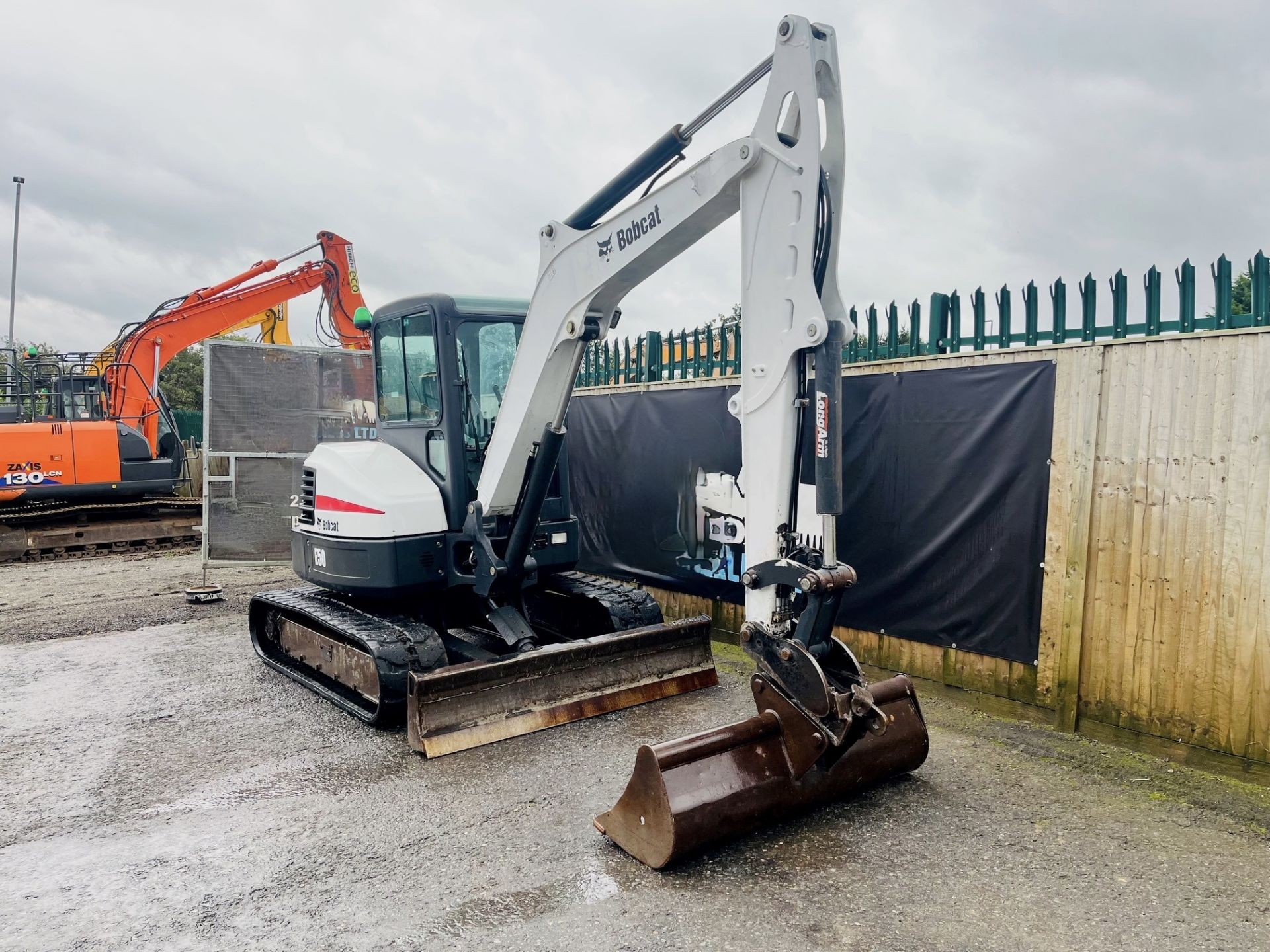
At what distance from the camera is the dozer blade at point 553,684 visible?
14.3 ft

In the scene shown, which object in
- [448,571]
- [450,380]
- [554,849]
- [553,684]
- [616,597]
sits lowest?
[554,849]

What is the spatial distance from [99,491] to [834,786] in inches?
444

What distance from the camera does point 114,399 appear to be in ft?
39.6

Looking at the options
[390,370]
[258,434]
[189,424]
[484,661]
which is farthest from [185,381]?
[484,661]

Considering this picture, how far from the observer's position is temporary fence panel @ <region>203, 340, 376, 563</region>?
27.0 ft

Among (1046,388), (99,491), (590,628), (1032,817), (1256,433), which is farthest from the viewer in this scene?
(99,491)

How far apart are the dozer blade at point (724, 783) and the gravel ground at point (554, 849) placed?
0.35 feet

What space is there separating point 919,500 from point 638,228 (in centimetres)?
243

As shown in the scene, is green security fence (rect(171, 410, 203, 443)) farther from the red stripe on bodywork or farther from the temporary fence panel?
the red stripe on bodywork

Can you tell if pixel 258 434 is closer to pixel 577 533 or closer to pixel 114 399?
pixel 577 533

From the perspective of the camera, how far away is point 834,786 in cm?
357

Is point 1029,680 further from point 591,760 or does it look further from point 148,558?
point 148,558

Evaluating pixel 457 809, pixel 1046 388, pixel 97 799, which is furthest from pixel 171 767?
pixel 1046 388

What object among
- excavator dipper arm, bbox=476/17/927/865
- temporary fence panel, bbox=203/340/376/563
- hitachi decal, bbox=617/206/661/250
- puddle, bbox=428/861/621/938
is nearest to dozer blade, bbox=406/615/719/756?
excavator dipper arm, bbox=476/17/927/865
